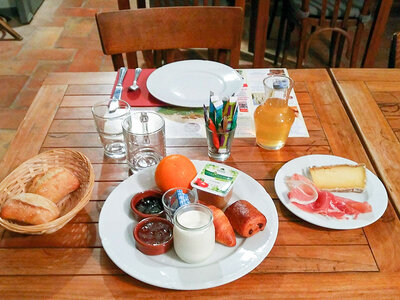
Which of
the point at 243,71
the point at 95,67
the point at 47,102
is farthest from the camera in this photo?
the point at 95,67

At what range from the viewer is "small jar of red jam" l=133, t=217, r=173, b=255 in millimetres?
753

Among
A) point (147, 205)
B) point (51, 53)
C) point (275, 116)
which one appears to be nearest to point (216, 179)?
point (147, 205)

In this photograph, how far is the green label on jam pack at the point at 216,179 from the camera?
2.66 feet

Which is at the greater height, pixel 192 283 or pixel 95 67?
pixel 192 283

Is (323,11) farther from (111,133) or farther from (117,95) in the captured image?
(111,133)

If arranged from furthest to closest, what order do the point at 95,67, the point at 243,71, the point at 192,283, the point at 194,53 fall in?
the point at 194,53 < the point at 95,67 < the point at 243,71 < the point at 192,283

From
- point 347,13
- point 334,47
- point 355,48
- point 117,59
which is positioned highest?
point 117,59

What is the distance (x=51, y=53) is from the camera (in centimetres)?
288

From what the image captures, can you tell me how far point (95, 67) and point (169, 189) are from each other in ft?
6.88

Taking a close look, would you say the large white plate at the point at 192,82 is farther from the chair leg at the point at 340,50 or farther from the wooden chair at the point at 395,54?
the chair leg at the point at 340,50

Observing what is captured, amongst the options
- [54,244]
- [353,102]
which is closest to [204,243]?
[54,244]

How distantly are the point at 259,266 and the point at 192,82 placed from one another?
68 cm

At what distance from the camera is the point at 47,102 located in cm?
120

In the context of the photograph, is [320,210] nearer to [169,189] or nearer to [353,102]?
[169,189]
